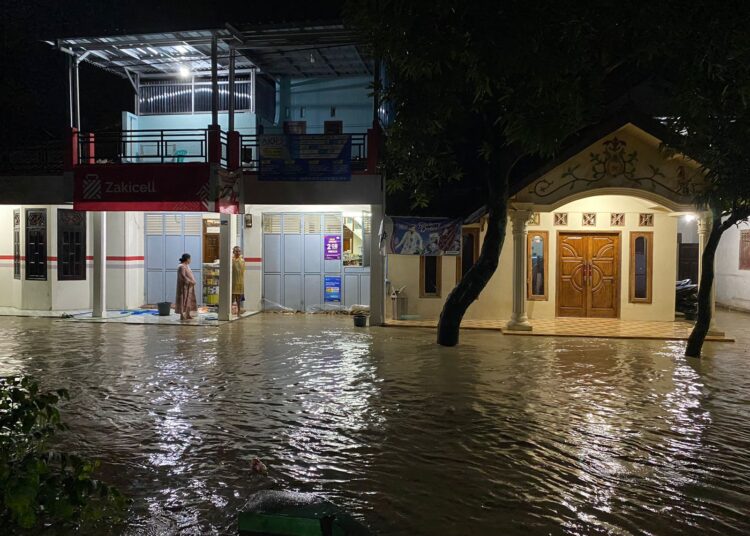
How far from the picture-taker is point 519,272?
48.9 feet

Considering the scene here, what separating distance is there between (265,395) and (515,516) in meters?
4.72

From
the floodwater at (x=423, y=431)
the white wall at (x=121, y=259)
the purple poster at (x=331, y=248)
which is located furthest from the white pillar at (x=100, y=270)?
the purple poster at (x=331, y=248)

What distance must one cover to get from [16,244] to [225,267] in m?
7.32

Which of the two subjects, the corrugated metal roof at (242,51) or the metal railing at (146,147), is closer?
the corrugated metal roof at (242,51)

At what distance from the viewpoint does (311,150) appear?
15.8 metres

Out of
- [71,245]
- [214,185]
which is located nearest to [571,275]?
[214,185]

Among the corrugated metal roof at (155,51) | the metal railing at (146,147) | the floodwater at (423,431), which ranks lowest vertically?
the floodwater at (423,431)

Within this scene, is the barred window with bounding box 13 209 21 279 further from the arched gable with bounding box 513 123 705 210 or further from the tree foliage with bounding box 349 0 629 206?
the arched gable with bounding box 513 123 705 210

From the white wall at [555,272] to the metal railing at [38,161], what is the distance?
1018 cm

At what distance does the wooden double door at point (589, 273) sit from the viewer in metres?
17.0

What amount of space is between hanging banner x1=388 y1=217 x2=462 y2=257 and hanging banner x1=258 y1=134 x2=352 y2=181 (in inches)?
72.8

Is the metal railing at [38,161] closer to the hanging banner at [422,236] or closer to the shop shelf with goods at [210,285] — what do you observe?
the shop shelf with goods at [210,285]

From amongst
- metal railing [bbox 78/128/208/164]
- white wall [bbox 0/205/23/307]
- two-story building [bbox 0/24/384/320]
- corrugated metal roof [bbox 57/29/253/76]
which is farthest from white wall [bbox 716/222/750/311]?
white wall [bbox 0/205/23/307]

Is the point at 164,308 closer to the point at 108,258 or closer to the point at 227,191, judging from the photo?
the point at 108,258
